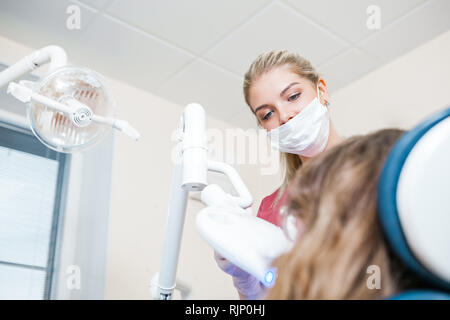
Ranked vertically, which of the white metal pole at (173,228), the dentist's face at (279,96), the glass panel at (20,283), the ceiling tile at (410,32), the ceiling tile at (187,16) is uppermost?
the ceiling tile at (410,32)

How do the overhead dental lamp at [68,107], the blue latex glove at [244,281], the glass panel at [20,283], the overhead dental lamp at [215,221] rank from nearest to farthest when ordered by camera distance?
the overhead dental lamp at [215,221]
the blue latex glove at [244,281]
the overhead dental lamp at [68,107]
the glass panel at [20,283]

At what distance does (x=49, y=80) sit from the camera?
37.9 inches

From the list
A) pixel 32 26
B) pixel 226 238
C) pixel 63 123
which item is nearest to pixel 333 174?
pixel 226 238

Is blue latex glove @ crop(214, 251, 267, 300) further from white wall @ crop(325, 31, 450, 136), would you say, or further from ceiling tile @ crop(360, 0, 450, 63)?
ceiling tile @ crop(360, 0, 450, 63)

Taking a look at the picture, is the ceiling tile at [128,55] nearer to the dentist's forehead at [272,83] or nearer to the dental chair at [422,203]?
the dentist's forehead at [272,83]

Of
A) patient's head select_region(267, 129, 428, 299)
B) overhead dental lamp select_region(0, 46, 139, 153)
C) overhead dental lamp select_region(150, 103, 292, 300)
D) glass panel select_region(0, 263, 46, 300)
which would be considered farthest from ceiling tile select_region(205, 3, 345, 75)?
patient's head select_region(267, 129, 428, 299)

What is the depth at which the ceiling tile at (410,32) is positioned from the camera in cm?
202

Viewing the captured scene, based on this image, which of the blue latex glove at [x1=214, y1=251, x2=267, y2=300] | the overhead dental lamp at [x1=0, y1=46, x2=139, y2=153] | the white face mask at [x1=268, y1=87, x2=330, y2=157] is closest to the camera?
the blue latex glove at [x1=214, y1=251, x2=267, y2=300]

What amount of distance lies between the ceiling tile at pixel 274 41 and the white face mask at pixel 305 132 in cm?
85

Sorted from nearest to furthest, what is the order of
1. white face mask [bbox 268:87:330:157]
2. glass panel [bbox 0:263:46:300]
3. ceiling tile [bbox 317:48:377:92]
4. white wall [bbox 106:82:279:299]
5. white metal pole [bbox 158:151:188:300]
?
white metal pole [bbox 158:151:188:300] → white face mask [bbox 268:87:330:157] → glass panel [bbox 0:263:46:300] → white wall [bbox 106:82:279:299] → ceiling tile [bbox 317:48:377:92]

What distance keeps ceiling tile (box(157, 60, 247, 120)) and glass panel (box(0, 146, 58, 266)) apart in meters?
0.76

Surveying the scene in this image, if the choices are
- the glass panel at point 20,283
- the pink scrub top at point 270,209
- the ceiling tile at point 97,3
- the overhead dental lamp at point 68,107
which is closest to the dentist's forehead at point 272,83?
the pink scrub top at point 270,209

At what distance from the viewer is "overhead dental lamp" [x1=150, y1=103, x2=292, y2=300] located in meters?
0.51

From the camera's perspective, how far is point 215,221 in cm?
55
